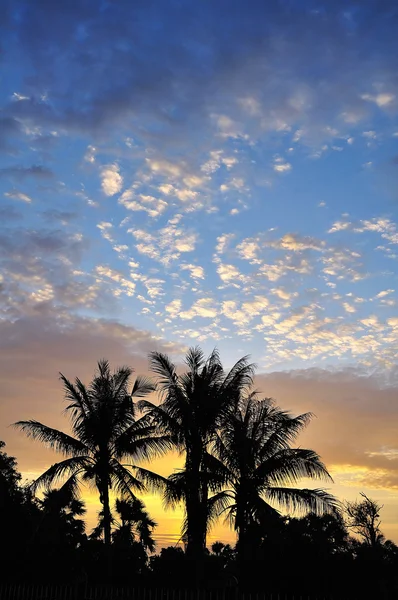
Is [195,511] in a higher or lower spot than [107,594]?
higher

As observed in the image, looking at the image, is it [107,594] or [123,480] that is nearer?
[107,594]

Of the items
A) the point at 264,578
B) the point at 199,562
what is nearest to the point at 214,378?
the point at 199,562

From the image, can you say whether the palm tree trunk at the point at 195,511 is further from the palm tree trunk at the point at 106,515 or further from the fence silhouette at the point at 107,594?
the fence silhouette at the point at 107,594

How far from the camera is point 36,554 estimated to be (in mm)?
27641

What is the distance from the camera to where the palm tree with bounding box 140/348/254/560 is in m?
20.1

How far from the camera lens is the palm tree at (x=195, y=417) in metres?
20.1

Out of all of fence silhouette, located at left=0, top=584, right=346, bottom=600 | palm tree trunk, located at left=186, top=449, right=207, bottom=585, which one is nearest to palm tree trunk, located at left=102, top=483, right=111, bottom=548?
palm tree trunk, located at left=186, top=449, right=207, bottom=585

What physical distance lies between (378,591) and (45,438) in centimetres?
1732

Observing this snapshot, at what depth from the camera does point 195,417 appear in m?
20.7

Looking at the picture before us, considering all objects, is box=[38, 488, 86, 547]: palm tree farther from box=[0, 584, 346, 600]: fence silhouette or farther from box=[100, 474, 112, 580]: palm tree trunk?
box=[0, 584, 346, 600]: fence silhouette

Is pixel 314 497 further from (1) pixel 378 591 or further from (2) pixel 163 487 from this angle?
(1) pixel 378 591

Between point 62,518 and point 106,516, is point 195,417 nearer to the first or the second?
point 106,516

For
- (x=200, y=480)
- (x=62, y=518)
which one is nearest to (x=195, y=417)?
(x=200, y=480)

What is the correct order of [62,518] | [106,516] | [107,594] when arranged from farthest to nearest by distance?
[62,518] < [106,516] < [107,594]
